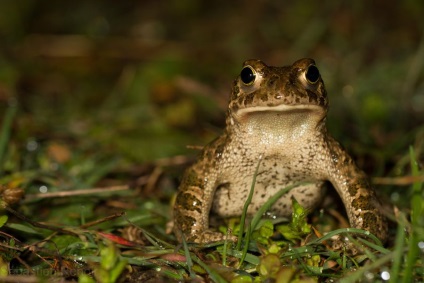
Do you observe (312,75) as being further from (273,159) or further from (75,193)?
(75,193)

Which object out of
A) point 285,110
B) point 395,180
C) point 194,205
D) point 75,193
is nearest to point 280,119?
point 285,110

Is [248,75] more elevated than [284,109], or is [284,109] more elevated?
[248,75]

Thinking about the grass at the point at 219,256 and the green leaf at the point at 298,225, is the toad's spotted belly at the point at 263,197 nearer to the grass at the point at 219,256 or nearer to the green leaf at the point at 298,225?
the grass at the point at 219,256

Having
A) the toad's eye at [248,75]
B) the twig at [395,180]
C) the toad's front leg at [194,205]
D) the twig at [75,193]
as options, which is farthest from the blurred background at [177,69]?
the toad's eye at [248,75]

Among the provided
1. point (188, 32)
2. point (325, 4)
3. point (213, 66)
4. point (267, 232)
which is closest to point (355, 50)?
point (325, 4)

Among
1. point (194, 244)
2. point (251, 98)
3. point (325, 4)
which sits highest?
point (325, 4)

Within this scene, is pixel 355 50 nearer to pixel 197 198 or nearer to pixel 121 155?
pixel 121 155
